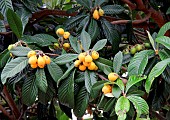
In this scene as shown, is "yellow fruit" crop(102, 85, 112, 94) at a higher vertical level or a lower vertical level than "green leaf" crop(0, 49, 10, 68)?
lower

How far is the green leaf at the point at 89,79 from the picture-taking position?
0.74m

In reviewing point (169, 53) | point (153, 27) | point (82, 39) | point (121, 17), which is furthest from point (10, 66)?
point (153, 27)

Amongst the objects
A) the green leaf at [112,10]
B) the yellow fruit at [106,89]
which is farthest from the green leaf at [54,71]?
the green leaf at [112,10]

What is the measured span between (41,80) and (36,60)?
52mm

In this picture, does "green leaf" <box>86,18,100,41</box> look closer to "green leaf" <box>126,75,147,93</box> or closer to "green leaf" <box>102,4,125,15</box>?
"green leaf" <box>102,4,125,15</box>

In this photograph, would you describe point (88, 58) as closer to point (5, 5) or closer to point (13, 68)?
point (13, 68)

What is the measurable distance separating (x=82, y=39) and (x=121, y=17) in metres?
0.42

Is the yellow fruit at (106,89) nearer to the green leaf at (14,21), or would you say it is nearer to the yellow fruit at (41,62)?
the yellow fruit at (41,62)

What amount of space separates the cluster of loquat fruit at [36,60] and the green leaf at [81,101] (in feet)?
0.41

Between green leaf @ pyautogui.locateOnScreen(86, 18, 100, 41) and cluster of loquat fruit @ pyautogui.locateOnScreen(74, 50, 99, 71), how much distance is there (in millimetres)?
222

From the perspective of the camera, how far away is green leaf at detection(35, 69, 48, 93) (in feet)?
2.39

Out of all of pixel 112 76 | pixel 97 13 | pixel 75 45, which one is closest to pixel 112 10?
pixel 97 13

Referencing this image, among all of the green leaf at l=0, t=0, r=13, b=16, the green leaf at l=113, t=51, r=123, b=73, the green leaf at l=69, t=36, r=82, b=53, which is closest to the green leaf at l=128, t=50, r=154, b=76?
the green leaf at l=113, t=51, r=123, b=73

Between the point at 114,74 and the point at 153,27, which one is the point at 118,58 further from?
the point at 153,27
